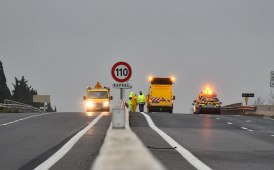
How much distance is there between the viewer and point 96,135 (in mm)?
18391

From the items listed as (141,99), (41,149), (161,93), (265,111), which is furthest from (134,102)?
(41,149)

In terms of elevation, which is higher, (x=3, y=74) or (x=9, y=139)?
(x=3, y=74)

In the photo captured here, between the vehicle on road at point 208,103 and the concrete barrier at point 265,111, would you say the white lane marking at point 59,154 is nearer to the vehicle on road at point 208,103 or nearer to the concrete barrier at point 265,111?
the concrete barrier at point 265,111

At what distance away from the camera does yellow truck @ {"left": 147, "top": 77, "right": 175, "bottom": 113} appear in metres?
54.4

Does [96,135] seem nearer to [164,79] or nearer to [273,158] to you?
[273,158]

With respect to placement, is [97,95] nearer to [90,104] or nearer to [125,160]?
[90,104]

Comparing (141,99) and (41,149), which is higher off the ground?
(141,99)

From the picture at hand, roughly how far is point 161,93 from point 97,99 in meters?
6.07

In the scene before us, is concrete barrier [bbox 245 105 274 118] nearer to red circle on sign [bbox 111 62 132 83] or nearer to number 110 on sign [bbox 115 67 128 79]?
red circle on sign [bbox 111 62 132 83]

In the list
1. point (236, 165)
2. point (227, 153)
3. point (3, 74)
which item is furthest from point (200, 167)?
point (3, 74)

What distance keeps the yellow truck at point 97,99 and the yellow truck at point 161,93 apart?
416 cm

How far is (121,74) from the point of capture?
1923 cm

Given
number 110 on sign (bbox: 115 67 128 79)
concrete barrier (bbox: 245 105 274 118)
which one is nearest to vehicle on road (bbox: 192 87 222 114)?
concrete barrier (bbox: 245 105 274 118)

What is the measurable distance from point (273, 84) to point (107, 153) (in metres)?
36.2
